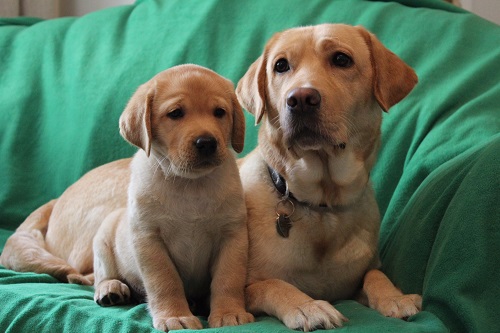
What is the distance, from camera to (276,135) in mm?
2098

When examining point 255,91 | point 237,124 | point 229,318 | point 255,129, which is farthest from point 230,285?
point 255,129

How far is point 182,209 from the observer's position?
6.60 feet

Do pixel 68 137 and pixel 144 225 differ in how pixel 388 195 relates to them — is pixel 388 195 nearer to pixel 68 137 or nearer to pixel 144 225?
pixel 144 225

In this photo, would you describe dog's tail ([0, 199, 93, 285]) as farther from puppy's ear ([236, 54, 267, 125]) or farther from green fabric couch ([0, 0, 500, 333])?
puppy's ear ([236, 54, 267, 125])

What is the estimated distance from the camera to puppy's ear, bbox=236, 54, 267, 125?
2.13 metres

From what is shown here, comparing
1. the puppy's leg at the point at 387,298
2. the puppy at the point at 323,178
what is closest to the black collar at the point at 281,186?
the puppy at the point at 323,178

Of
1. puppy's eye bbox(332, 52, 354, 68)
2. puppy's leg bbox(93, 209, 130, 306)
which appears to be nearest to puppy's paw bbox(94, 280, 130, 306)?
puppy's leg bbox(93, 209, 130, 306)

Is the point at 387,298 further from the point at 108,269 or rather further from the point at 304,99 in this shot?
the point at 108,269

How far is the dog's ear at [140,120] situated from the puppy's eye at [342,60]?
0.50 meters

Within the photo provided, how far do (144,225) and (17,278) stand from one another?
59 cm

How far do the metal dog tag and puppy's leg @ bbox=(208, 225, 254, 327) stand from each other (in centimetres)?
10

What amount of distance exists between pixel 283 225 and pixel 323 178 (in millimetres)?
172

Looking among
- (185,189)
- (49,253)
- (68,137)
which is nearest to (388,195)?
(185,189)

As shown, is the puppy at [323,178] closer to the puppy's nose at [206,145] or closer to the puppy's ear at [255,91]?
the puppy's ear at [255,91]
